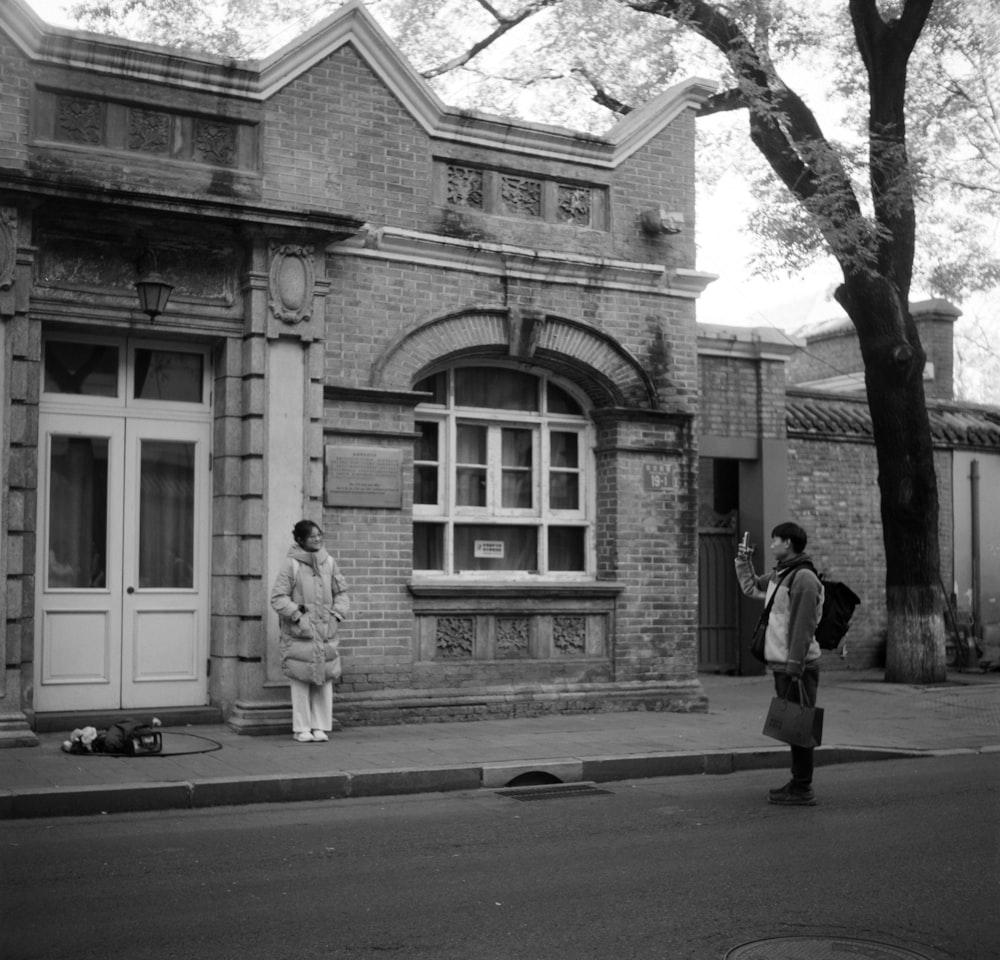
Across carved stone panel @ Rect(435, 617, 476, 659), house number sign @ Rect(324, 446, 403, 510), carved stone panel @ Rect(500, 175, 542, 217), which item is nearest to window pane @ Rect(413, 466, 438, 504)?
house number sign @ Rect(324, 446, 403, 510)

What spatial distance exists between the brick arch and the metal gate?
3783mm

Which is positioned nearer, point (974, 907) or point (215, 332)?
point (974, 907)

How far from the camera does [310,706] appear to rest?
10805 mm

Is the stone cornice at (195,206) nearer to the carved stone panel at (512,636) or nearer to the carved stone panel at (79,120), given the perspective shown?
the carved stone panel at (79,120)

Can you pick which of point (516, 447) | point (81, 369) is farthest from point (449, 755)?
point (81, 369)

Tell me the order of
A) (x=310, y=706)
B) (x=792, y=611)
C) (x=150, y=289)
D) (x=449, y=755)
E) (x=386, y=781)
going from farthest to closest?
1. (x=310, y=706)
2. (x=150, y=289)
3. (x=449, y=755)
4. (x=386, y=781)
5. (x=792, y=611)

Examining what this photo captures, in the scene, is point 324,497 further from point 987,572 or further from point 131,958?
point 987,572

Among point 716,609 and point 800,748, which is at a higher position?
point 716,609

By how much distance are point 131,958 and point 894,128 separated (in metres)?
13.2

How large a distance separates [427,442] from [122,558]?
3058 millimetres

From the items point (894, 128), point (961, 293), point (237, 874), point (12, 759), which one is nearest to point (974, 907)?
point (237, 874)

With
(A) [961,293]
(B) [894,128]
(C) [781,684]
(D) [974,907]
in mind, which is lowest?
(D) [974,907]

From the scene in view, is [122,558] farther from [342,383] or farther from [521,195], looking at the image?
[521,195]

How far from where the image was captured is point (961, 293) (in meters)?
17.6
